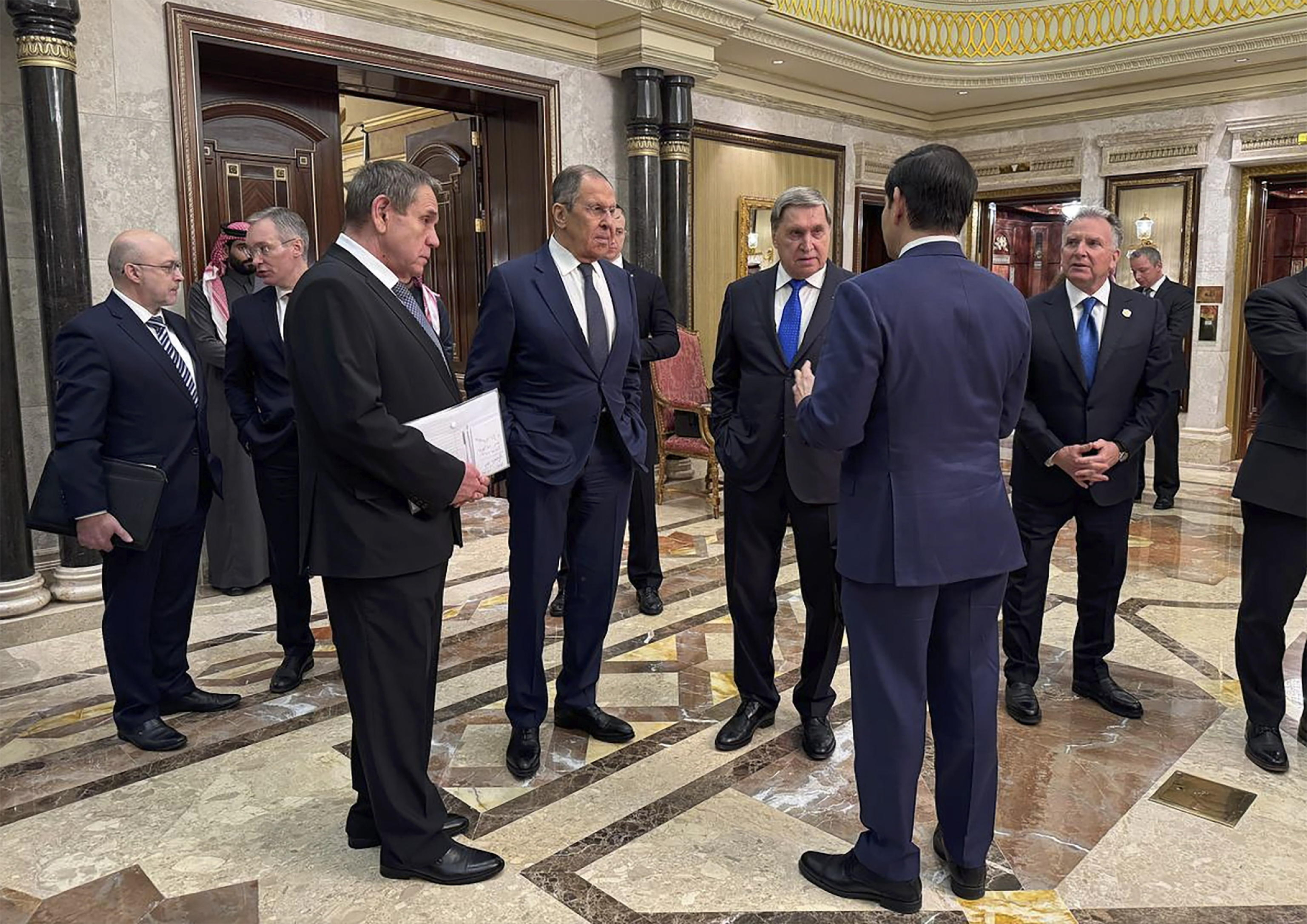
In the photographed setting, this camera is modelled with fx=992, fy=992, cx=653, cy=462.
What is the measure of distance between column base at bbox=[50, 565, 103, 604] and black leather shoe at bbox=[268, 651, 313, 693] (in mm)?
1401

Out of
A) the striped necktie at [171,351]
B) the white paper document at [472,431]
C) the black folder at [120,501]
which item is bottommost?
the black folder at [120,501]

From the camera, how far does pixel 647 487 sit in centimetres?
447

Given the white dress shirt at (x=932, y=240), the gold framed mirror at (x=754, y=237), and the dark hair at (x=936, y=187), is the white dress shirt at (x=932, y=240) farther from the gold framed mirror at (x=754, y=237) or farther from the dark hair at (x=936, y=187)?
the gold framed mirror at (x=754, y=237)

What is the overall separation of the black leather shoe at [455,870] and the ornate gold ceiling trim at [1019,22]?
6524mm

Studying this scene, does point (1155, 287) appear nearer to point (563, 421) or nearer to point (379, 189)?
point (563, 421)

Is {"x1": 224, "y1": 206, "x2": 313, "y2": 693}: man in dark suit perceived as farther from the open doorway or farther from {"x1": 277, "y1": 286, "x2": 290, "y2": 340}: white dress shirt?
the open doorway

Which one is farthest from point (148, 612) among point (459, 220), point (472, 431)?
point (459, 220)

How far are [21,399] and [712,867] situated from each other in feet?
12.8

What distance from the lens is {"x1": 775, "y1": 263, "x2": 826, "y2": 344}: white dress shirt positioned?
291 centimetres

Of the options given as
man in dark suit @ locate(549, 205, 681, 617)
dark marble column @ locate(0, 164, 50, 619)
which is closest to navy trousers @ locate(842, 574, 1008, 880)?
man in dark suit @ locate(549, 205, 681, 617)

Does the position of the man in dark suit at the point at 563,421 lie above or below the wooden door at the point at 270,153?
below

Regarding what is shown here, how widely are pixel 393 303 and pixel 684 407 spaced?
4.59m

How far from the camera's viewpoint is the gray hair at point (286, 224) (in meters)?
3.40

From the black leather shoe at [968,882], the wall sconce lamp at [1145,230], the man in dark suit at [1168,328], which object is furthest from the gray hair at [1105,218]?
the wall sconce lamp at [1145,230]
